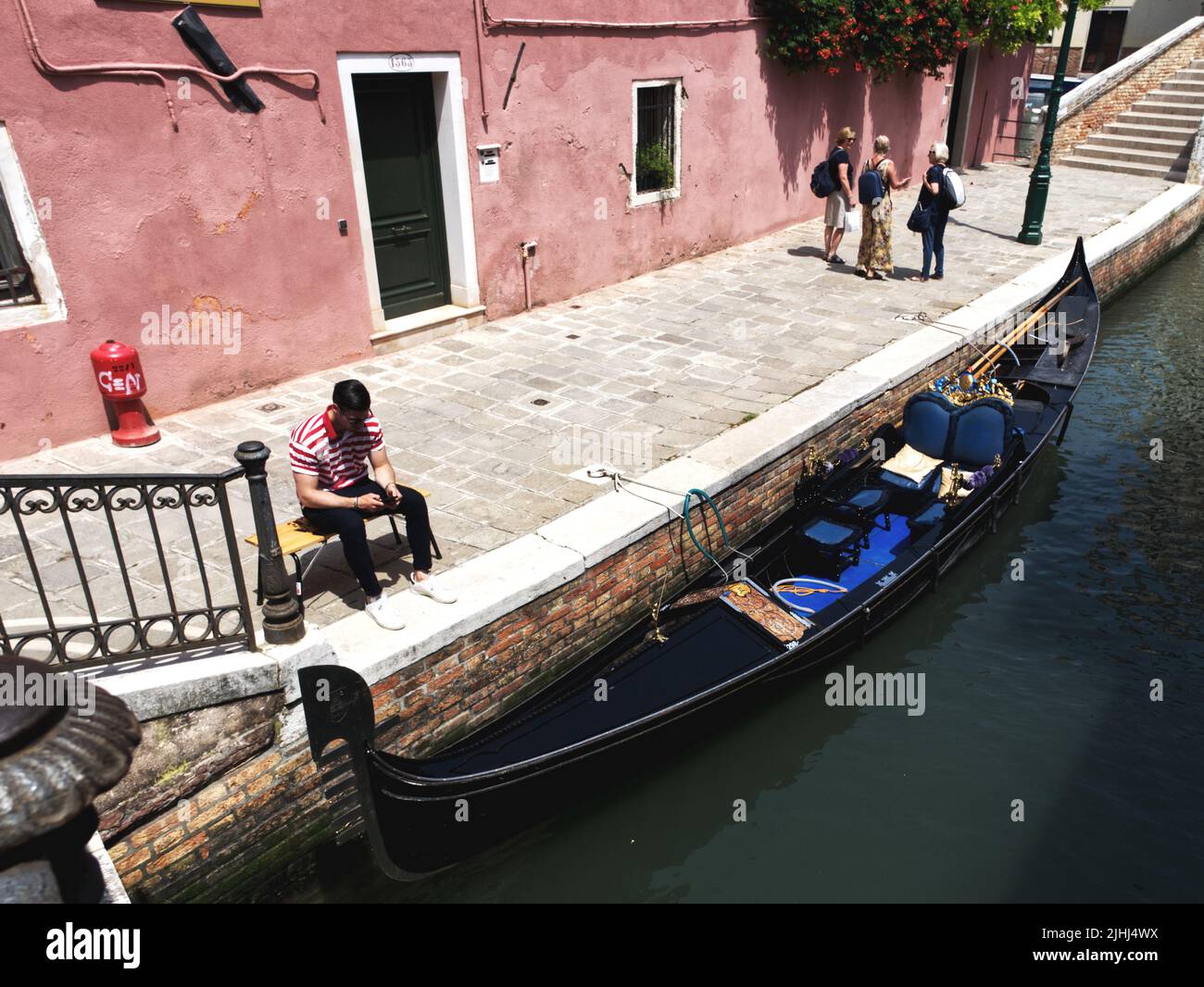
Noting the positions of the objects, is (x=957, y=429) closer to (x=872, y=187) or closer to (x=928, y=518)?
(x=928, y=518)

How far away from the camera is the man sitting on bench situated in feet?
13.8

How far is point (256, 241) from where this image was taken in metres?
6.56

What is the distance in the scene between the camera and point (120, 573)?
4.29 meters

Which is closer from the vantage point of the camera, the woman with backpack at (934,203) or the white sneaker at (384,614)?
the white sneaker at (384,614)

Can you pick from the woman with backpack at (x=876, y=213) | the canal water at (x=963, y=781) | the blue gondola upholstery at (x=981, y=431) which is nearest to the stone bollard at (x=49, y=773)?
the canal water at (x=963, y=781)

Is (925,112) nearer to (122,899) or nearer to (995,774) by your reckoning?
(995,774)

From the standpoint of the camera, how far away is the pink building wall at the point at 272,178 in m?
5.57

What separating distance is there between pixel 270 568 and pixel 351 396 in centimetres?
86

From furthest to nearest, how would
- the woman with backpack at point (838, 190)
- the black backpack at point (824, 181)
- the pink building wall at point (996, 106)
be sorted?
the pink building wall at point (996, 106) < the black backpack at point (824, 181) < the woman with backpack at point (838, 190)

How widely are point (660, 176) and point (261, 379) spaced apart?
16.8 ft

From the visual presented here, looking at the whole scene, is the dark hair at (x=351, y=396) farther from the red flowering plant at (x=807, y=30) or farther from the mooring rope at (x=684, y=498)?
the red flowering plant at (x=807, y=30)

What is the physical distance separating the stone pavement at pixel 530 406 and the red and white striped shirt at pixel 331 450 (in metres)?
0.58

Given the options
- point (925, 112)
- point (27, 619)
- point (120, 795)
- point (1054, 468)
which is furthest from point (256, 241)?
point (925, 112)

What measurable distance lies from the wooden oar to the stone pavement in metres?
0.76
